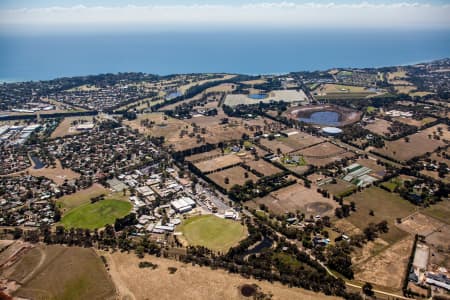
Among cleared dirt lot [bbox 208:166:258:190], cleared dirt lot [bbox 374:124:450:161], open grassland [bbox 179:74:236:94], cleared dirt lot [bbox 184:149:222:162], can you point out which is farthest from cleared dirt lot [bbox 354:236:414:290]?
open grassland [bbox 179:74:236:94]

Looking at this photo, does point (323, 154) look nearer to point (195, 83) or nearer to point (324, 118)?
point (324, 118)

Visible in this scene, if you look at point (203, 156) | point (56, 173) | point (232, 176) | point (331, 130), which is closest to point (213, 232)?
point (232, 176)

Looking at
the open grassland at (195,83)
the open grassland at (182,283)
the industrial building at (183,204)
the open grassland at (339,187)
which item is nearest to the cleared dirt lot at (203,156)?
the industrial building at (183,204)

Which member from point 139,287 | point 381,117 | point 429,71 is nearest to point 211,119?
point 381,117

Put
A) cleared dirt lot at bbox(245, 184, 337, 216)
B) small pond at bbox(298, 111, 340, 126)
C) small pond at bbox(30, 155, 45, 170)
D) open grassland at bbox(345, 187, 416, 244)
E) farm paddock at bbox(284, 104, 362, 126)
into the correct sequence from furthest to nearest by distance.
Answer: farm paddock at bbox(284, 104, 362, 126) → small pond at bbox(298, 111, 340, 126) → small pond at bbox(30, 155, 45, 170) → cleared dirt lot at bbox(245, 184, 337, 216) → open grassland at bbox(345, 187, 416, 244)

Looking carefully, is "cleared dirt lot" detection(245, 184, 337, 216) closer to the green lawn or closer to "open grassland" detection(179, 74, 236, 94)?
the green lawn

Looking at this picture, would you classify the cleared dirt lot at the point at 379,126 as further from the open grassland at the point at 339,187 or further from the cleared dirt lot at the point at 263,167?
the cleared dirt lot at the point at 263,167

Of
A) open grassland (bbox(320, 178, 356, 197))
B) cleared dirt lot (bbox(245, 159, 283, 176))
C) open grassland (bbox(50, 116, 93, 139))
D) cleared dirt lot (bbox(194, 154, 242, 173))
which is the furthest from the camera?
open grassland (bbox(50, 116, 93, 139))
